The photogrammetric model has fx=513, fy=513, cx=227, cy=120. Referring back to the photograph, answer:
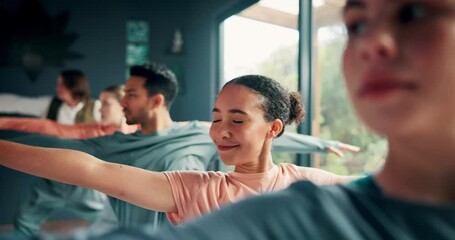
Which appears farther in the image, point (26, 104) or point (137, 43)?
point (26, 104)

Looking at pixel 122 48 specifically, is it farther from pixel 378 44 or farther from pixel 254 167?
pixel 378 44

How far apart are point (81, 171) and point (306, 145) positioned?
0.32 meters

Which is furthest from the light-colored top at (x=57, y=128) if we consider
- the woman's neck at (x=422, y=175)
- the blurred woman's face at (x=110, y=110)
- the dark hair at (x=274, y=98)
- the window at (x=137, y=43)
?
the woman's neck at (x=422, y=175)

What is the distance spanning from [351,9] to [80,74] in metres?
0.98

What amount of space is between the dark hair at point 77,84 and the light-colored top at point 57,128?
8 cm

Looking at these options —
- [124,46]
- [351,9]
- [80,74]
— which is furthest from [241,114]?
[80,74]

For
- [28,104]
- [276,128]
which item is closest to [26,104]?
[28,104]

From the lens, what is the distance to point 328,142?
60 centimetres

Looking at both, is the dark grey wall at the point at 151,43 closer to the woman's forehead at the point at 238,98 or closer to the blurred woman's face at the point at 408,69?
the woman's forehead at the point at 238,98

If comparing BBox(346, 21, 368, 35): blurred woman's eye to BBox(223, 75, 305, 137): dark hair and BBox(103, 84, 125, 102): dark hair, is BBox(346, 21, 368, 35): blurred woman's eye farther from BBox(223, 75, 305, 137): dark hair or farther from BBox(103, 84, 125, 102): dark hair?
BBox(103, 84, 125, 102): dark hair

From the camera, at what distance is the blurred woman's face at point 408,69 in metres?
0.12

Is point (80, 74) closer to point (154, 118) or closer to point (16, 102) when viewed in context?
point (16, 102)

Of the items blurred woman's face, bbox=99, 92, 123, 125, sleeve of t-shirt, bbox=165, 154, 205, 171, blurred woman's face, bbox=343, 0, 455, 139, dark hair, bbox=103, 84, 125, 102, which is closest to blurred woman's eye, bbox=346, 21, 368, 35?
blurred woman's face, bbox=343, 0, 455, 139

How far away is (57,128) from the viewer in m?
0.92
